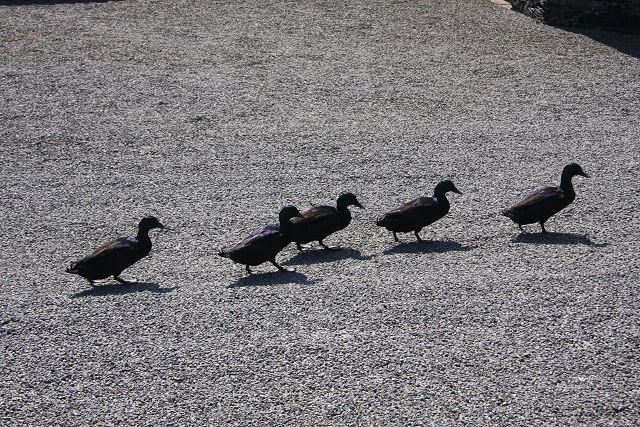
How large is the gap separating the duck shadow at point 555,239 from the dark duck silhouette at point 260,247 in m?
2.27

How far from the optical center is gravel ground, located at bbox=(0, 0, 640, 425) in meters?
5.45

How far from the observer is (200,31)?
15297mm

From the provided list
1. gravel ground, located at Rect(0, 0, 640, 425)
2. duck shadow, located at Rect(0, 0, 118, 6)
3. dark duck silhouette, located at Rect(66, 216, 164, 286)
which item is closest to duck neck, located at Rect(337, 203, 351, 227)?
gravel ground, located at Rect(0, 0, 640, 425)

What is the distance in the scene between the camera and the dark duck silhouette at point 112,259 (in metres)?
7.00

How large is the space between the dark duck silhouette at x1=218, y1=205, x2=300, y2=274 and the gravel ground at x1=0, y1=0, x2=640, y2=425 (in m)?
0.18

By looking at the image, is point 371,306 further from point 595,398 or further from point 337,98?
point 337,98

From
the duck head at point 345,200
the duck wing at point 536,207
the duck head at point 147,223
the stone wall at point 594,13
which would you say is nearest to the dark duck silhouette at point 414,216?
the duck head at point 345,200

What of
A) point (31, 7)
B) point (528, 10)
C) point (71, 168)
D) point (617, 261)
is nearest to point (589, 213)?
point (617, 261)

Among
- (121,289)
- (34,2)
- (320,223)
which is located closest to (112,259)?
(121,289)

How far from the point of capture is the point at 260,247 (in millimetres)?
7242

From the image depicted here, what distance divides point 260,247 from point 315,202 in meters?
1.77

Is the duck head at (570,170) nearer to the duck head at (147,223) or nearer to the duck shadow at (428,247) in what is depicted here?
the duck shadow at (428,247)

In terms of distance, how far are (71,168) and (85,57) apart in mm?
4511

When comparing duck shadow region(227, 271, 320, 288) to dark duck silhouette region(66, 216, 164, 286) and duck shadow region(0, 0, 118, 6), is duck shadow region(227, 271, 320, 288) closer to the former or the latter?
dark duck silhouette region(66, 216, 164, 286)
